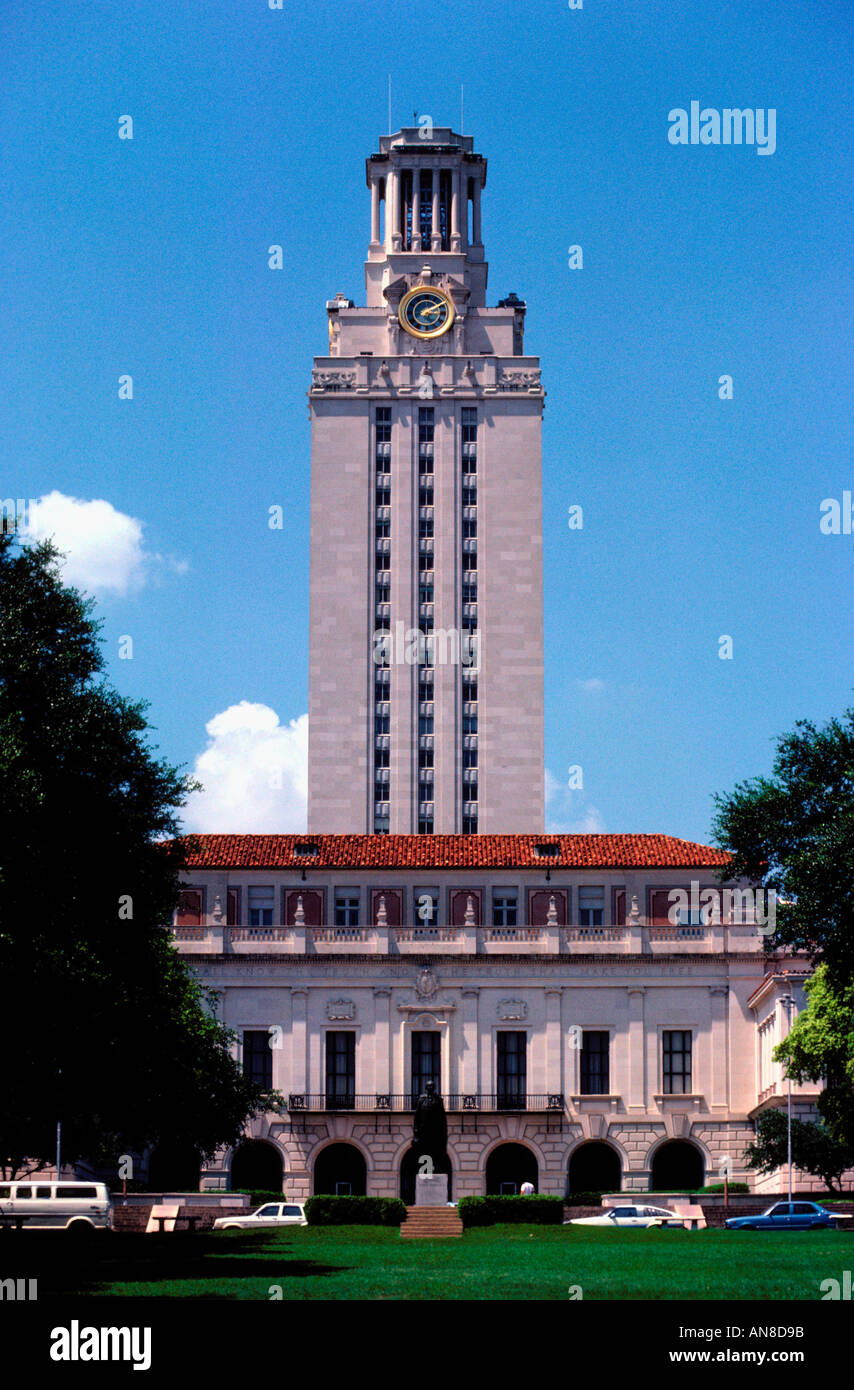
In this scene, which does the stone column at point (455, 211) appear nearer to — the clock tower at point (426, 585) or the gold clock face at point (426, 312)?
the gold clock face at point (426, 312)

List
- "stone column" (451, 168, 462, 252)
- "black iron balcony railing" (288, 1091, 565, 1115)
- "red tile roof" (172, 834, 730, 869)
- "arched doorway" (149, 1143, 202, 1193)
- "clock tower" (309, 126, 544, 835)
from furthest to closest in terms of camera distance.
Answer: "stone column" (451, 168, 462, 252)
"clock tower" (309, 126, 544, 835)
"red tile roof" (172, 834, 730, 869)
"black iron balcony railing" (288, 1091, 565, 1115)
"arched doorway" (149, 1143, 202, 1193)

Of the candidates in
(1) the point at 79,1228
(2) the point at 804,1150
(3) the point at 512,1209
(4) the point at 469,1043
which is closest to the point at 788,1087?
(2) the point at 804,1150

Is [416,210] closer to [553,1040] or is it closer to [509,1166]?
[553,1040]

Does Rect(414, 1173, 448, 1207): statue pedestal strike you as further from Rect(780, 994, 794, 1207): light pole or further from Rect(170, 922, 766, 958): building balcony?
Rect(170, 922, 766, 958): building balcony

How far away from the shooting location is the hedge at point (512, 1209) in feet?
234

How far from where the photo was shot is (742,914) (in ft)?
298

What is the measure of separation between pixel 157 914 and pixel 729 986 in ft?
153

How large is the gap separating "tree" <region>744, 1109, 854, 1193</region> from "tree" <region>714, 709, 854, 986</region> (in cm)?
1839

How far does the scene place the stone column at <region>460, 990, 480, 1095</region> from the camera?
9031cm

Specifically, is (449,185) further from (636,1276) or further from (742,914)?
(636,1276)

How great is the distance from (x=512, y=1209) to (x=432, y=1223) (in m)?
8.29

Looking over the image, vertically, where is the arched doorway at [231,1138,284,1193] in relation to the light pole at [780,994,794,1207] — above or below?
below

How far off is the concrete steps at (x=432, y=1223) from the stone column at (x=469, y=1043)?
25.4 meters

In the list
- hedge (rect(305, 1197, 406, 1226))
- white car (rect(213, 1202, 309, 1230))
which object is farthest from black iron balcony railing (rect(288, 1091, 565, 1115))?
hedge (rect(305, 1197, 406, 1226))
